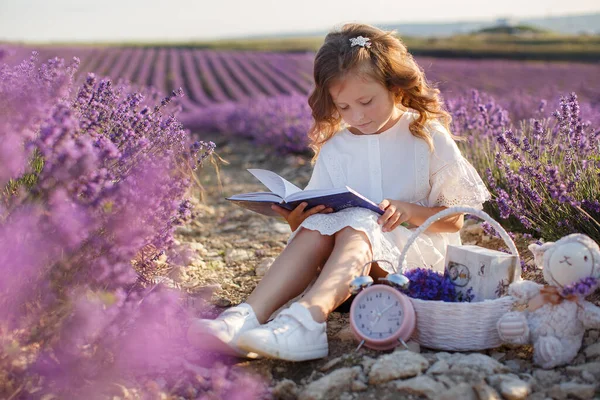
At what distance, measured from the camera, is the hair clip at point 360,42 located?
253cm

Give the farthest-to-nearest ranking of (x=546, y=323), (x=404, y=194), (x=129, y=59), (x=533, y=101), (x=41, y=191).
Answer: (x=129, y=59), (x=533, y=101), (x=404, y=194), (x=546, y=323), (x=41, y=191)

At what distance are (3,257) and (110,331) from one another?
35 centimetres

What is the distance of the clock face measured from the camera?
2062 mm

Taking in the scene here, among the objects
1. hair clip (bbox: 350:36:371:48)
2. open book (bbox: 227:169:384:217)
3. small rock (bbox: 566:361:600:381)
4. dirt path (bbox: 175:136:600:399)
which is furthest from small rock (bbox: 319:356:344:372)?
hair clip (bbox: 350:36:371:48)

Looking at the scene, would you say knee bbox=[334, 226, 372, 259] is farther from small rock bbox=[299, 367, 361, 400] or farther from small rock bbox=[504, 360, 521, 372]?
small rock bbox=[504, 360, 521, 372]

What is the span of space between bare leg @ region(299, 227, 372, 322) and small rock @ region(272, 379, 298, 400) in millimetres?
261

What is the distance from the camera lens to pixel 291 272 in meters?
2.29

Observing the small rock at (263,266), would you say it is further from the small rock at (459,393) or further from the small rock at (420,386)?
the small rock at (459,393)

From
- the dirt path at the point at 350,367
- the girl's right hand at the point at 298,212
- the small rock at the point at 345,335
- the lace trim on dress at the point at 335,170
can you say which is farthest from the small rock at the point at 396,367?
the lace trim on dress at the point at 335,170

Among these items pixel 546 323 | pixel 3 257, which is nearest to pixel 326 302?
pixel 546 323

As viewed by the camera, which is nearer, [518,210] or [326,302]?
[326,302]

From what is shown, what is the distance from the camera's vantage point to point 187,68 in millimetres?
16297

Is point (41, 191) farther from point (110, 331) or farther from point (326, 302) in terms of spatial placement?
point (326, 302)

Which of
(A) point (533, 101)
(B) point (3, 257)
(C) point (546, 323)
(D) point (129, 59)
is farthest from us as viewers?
(D) point (129, 59)
